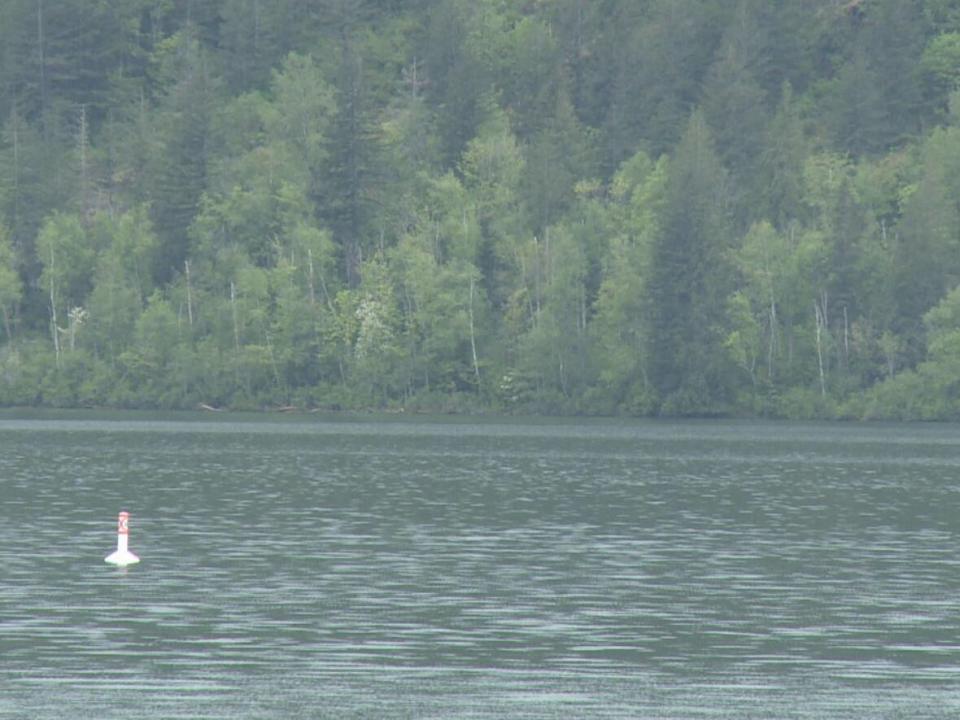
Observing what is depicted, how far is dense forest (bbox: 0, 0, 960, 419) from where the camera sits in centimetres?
15788

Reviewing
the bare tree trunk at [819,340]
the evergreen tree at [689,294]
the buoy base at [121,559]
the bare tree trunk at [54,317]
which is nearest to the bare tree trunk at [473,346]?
the evergreen tree at [689,294]

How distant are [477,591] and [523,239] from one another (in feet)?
409

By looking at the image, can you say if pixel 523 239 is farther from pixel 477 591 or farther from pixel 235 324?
pixel 477 591

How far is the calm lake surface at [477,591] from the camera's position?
32.8 m

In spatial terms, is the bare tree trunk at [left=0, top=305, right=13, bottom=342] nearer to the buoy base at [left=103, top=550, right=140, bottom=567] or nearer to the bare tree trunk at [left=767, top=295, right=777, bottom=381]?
the bare tree trunk at [left=767, top=295, right=777, bottom=381]

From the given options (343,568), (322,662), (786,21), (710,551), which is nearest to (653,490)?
(710,551)

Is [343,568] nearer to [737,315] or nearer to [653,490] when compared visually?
[653,490]

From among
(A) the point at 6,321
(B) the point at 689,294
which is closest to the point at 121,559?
(B) the point at 689,294

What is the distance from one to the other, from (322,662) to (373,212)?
140586 mm

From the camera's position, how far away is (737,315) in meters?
157

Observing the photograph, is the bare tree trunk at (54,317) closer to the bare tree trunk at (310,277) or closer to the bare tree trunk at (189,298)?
the bare tree trunk at (189,298)

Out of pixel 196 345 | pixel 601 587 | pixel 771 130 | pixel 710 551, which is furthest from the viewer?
pixel 771 130

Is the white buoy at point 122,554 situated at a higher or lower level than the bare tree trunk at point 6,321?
lower

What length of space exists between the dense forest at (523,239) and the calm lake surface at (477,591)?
211 feet
